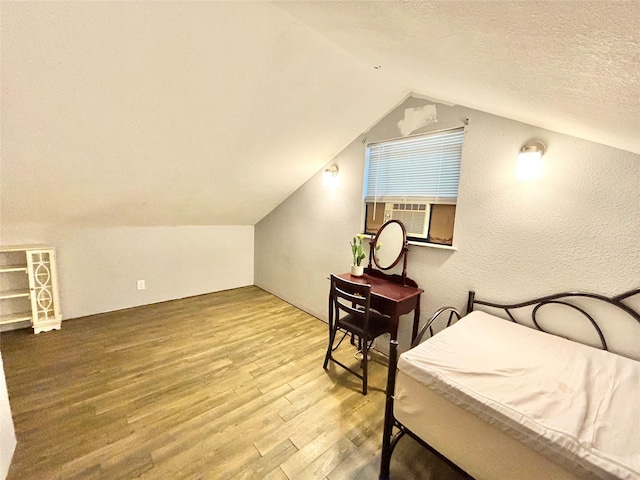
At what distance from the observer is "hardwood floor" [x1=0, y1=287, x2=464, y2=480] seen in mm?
1445

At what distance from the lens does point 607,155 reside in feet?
4.75

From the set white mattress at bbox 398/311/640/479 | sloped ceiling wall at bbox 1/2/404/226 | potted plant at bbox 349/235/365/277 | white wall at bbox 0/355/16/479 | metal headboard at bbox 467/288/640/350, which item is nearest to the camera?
white mattress at bbox 398/311/640/479

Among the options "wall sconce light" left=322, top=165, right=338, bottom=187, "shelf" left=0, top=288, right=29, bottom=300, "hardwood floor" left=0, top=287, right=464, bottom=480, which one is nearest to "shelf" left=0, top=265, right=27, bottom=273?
"shelf" left=0, top=288, right=29, bottom=300

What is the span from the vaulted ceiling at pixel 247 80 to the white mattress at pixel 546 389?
42.1 inches

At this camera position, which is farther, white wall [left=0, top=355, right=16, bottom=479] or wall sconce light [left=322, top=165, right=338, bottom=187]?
wall sconce light [left=322, top=165, right=338, bottom=187]

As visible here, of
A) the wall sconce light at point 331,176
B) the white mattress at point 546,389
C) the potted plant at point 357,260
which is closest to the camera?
the white mattress at point 546,389

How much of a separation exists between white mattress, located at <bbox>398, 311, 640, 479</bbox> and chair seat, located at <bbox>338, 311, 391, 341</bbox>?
0.58 m

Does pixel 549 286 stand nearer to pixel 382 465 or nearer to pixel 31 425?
pixel 382 465

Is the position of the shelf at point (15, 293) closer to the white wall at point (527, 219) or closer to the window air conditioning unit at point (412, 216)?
the white wall at point (527, 219)

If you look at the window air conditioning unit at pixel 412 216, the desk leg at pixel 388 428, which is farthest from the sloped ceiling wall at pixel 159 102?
the desk leg at pixel 388 428

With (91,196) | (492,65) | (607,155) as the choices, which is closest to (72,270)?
(91,196)

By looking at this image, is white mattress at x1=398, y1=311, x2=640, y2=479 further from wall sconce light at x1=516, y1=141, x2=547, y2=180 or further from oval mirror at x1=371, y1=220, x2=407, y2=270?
wall sconce light at x1=516, y1=141, x2=547, y2=180

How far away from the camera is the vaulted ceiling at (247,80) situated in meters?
0.67

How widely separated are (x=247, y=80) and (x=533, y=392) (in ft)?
7.06
